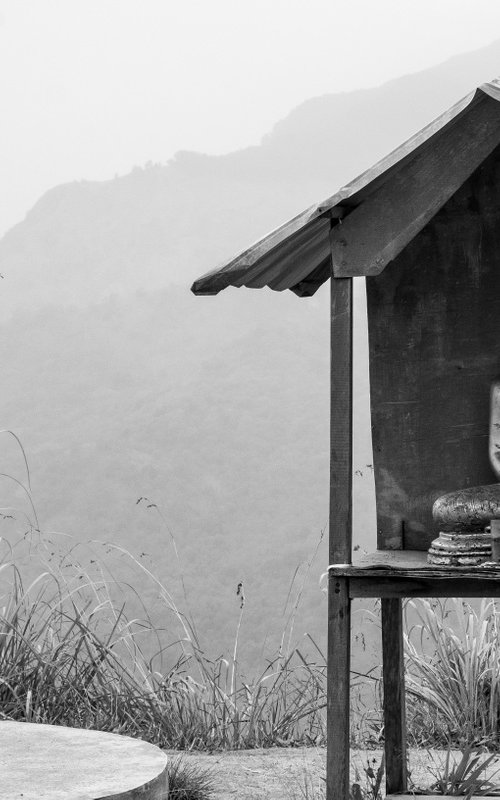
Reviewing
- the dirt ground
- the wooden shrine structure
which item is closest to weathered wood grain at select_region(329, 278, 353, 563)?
the wooden shrine structure

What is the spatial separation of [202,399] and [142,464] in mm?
7656

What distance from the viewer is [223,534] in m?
43.8

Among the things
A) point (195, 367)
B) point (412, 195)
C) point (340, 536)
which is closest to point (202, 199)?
point (195, 367)

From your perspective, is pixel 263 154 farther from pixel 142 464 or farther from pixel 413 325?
pixel 413 325

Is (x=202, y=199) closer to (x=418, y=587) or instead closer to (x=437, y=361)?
(x=437, y=361)

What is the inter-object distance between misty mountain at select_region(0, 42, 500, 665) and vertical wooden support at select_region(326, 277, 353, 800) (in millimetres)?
10772

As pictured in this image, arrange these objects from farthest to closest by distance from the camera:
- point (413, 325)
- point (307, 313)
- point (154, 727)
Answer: point (307, 313) < point (154, 727) < point (413, 325)

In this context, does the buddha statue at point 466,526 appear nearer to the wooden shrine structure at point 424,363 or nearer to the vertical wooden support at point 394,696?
the wooden shrine structure at point 424,363

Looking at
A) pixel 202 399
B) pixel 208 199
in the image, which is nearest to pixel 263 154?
pixel 208 199

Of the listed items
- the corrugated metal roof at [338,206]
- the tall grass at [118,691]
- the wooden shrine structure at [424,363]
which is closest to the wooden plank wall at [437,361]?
the wooden shrine structure at [424,363]

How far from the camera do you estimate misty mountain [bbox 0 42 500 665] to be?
42.3 meters

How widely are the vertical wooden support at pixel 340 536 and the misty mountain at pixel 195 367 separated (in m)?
10.8

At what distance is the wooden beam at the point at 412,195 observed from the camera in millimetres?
3055

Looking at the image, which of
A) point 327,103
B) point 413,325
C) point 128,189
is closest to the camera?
point 413,325
